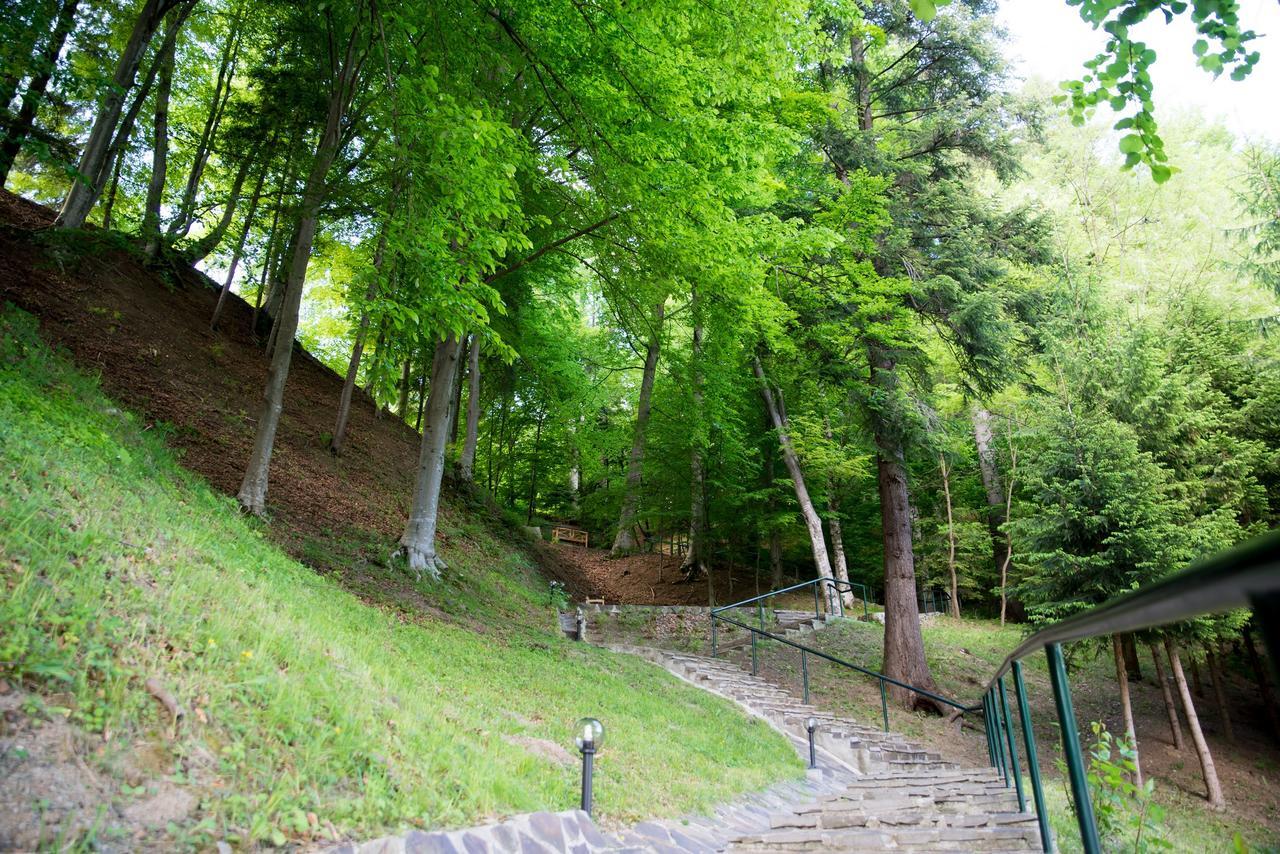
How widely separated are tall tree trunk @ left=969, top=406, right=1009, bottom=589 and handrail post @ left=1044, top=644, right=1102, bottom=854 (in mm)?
20780

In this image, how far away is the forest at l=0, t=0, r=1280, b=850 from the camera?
6.83m

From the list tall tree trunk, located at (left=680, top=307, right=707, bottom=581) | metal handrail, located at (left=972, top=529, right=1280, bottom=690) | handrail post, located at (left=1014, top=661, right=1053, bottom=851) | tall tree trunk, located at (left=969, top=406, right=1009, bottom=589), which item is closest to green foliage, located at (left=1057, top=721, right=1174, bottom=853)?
handrail post, located at (left=1014, top=661, right=1053, bottom=851)

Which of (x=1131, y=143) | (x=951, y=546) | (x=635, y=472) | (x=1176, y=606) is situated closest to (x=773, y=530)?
(x=635, y=472)

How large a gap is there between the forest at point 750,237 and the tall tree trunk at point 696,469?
0.14 metres

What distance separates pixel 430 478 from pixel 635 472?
902 centimetres

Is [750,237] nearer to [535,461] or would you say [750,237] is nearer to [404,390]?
[404,390]

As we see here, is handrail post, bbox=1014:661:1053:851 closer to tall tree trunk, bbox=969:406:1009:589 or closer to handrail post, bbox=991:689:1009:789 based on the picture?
handrail post, bbox=991:689:1009:789

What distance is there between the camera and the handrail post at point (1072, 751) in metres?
1.86

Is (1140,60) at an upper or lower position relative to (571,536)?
lower

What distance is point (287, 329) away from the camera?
26.7 ft

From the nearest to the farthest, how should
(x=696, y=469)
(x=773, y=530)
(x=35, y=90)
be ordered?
(x=35, y=90) → (x=696, y=469) → (x=773, y=530)

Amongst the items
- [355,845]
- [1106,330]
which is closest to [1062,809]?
[355,845]

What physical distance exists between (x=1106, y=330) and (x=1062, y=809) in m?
8.48

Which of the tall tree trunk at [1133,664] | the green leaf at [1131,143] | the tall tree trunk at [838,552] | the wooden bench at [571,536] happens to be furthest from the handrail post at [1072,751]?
the wooden bench at [571,536]
